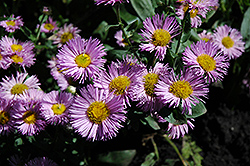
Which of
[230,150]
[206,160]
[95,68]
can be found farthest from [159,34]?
[230,150]

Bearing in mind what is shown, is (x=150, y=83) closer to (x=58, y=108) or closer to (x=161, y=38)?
(x=161, y=38)

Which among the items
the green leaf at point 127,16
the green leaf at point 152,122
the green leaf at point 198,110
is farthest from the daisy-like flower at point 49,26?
the green leaf at point 198,110

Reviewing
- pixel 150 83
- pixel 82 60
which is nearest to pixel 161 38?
pixel 150 83

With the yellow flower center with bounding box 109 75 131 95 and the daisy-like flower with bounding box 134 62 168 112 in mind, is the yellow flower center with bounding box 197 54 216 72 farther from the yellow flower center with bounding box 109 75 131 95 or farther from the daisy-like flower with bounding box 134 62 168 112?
the yellow flower center with bounding box 109 75 131 95

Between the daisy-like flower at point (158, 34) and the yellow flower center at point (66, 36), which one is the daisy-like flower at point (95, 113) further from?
the yellow flower center at point (66, 36)

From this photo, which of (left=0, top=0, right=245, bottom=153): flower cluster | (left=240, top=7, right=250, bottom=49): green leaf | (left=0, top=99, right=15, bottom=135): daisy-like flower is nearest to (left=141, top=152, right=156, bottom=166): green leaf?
(left=0, top=0, right=245, bottom=153): flower cluster

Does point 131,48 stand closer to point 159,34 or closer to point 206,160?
point 159,34
